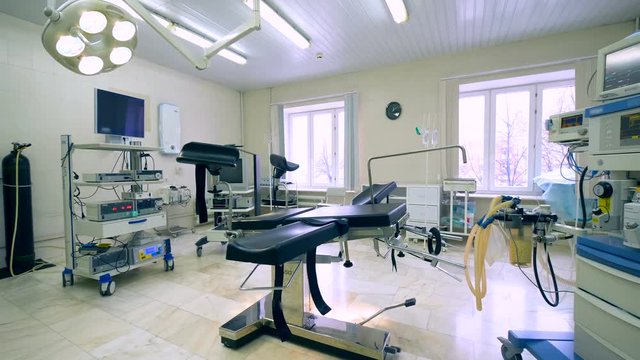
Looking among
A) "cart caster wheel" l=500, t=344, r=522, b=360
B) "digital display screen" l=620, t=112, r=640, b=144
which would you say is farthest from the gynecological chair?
"digital display screen" l=620, t=112, r=640, b=144

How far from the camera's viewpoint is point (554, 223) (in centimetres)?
132

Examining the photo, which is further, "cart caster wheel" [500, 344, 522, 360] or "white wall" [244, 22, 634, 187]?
"white wall" [244, 22, 634, 187]

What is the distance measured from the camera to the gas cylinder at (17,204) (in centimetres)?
273

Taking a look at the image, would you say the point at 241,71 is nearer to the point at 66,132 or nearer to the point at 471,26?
the point at 66,132

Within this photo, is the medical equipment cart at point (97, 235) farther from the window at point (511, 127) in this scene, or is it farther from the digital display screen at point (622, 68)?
the window at point (511, 127)

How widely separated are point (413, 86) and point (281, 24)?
2.22 metres

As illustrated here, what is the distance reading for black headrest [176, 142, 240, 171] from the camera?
1.45 meters

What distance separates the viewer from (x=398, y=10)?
9.43 ft

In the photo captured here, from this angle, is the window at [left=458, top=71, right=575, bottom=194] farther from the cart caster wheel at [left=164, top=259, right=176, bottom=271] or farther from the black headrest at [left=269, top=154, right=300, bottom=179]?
the cart caster wheel at [left=164, top=259, right=176, bottom=271]

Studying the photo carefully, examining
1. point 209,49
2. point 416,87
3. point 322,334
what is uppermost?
point 416,87

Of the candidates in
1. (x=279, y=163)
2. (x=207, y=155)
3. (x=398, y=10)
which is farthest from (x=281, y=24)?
(x=207, y=155)

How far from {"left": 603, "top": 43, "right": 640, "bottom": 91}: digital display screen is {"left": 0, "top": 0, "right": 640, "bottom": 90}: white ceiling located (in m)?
1.87

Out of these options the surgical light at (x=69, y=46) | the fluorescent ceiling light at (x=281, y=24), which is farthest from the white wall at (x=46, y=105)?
the surgical light at (x=69, y=46)

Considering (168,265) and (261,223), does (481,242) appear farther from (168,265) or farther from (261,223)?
(168,265)
